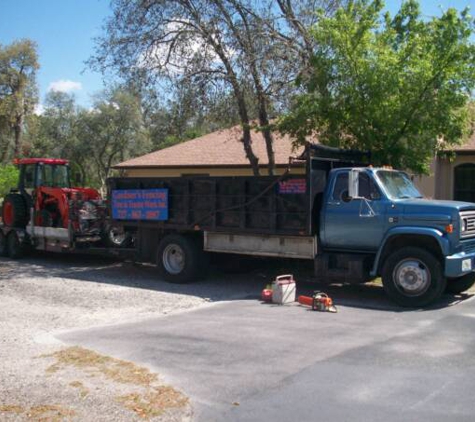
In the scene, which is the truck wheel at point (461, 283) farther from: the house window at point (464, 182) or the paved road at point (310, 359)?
the house window at point (464, 182)

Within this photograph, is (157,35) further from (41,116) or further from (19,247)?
(41,116)

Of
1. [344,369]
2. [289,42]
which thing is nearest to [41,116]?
[289,42]

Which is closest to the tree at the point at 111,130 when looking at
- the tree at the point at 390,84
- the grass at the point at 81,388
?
the tree at the point at 390,84

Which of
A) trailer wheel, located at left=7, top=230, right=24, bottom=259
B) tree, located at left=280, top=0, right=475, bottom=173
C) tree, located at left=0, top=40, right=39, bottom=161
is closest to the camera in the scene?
tree, located at left=280, top=0, right=475, bottom=173

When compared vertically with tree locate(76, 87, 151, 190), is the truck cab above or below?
below

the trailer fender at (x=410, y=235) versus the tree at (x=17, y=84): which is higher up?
the tree at (x=17, y=84)

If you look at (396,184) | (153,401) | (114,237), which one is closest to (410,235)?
(396,184)

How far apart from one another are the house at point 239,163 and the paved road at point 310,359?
7282 mm

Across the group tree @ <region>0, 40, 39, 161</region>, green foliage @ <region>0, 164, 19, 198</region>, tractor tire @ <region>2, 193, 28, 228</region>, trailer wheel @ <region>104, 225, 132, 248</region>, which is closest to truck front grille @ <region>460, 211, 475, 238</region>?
trailer wheel @ <region>104, 225, 132, 248</region>

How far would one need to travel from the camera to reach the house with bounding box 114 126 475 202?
1988 centimetres

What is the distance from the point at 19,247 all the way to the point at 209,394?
41.1ft

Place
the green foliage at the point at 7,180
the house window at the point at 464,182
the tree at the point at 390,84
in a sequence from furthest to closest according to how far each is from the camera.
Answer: the green foliage at the point at 7,180, the house window at the point at 464,182, the tree at the point at 390,84

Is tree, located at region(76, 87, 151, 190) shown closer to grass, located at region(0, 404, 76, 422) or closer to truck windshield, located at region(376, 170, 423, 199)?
truck windshield, located at region(376, 170, 423, 199)

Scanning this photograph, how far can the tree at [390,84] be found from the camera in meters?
12.8
